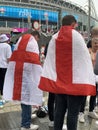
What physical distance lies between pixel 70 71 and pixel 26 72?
4.12ft

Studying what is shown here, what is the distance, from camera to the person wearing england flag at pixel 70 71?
3973mm

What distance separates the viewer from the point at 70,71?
13.2 feet

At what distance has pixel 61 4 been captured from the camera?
89.5m

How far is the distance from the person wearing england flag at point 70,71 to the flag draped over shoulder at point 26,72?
916mm

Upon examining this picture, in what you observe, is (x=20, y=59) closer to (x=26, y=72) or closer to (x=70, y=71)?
(x=26, y=72)

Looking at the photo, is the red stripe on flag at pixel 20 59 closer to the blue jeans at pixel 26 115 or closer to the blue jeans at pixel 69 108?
the blue jeans at pixel 26 115

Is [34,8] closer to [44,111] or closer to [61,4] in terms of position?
[61,4]

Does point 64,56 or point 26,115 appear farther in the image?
point 26,115

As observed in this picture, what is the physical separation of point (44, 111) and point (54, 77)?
2228 millimetres

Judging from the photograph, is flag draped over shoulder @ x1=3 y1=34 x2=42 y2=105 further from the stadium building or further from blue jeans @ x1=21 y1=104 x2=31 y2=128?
the stadium building

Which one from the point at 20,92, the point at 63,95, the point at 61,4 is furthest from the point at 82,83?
the point at 61,4

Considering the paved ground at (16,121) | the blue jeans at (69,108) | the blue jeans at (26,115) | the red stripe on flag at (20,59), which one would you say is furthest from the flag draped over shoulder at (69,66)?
the paved ground at (16,121)

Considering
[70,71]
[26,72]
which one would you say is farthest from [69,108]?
[26,72]

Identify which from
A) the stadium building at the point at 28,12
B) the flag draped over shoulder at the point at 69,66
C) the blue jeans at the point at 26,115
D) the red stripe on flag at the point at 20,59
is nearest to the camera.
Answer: the flag draped over shoulder at the point at 69,66
